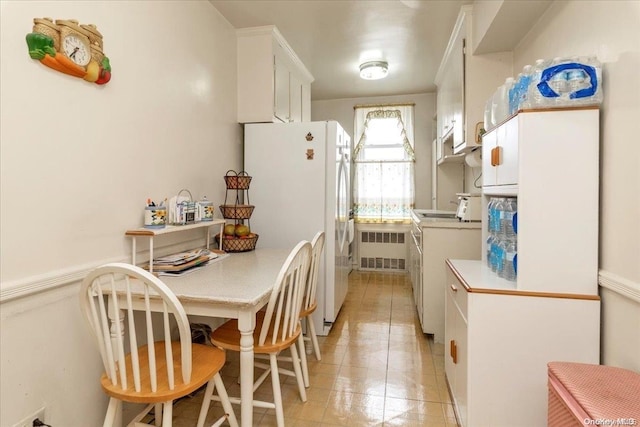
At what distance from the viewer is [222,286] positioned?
150 centimetres

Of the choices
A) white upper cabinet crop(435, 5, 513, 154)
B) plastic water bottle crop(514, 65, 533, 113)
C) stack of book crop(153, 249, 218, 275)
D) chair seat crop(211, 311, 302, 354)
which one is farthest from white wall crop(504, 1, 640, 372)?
stack of book crop(153, 249, 218, 275)

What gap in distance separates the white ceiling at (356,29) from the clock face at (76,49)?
4.52 feet

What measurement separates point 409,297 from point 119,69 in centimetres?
335

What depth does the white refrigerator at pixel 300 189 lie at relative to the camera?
2738 mm

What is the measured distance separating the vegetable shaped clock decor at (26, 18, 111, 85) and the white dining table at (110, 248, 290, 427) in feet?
3.19

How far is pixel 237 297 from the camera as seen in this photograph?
52.9 inches

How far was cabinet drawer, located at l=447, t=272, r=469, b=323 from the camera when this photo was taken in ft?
5.04

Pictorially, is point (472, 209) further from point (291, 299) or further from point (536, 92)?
point (291, 299)

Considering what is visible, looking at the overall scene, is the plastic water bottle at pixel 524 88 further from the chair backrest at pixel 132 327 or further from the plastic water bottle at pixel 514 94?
the chair backrest at pixel 132 327

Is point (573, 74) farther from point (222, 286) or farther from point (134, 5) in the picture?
point (134, 5)

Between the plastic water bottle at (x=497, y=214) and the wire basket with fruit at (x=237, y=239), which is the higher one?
the plastic water bottle at (x=497, y=214)

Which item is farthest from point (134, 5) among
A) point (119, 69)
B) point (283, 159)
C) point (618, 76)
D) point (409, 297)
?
point (409, 297)

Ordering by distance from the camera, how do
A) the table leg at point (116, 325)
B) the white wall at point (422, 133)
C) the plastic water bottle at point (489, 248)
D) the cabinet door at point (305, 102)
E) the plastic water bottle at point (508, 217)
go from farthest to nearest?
the white wall at point (422, 133) → the cabinet door at point (305, 102) → the plastic water bottle at point (489, 248) → the plastic water bottle at point (508, 217) → the table leg at point (116, 325)

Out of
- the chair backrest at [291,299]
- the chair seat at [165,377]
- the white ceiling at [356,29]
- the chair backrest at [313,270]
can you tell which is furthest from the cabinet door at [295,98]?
the chair seat at [165,377]
